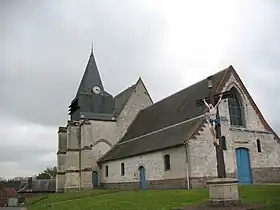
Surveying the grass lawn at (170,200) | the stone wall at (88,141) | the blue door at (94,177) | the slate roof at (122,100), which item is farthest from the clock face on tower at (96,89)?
the grass lawn at (170,200)

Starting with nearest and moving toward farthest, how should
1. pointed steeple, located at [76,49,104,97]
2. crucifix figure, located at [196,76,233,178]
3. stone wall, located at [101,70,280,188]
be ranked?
1. crucifix figure, located at [196,76,233,178]
2. stone wall, located at [101,70,280,188]
3. pointed steeple, located at [76,49,104,97]

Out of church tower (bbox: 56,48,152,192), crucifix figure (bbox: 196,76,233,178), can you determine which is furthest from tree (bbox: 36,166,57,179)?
crucifix figure (bbox: 196,76,233,178)

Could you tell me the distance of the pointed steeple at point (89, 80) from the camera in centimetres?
3756

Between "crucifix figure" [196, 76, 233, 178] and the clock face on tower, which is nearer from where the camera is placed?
"crucifix figure" [196, 76, 233, 178]

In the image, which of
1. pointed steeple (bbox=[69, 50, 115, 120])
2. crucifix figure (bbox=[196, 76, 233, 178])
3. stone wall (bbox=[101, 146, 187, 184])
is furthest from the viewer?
pointed steeple (bbox=[69, 50, 115, 120])

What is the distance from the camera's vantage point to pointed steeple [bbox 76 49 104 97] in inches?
1479

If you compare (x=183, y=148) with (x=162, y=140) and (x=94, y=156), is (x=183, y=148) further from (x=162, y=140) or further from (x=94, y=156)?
(x=94, y=156)

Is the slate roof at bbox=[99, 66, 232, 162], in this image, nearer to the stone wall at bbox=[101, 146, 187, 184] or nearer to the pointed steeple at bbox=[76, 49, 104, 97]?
the stone wall at bbox=[101, 146, 187, 184]

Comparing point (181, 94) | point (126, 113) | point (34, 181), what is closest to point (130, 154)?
point (181, 94)

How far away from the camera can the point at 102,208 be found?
14.7 m

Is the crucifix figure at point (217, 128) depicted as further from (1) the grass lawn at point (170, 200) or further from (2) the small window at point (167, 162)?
(2) the small window at point (167, 162)

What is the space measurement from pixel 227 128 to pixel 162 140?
4801 mm

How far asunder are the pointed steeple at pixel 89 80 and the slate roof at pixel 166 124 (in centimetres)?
653

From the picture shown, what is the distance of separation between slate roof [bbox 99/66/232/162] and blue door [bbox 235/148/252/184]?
13.9 ft
